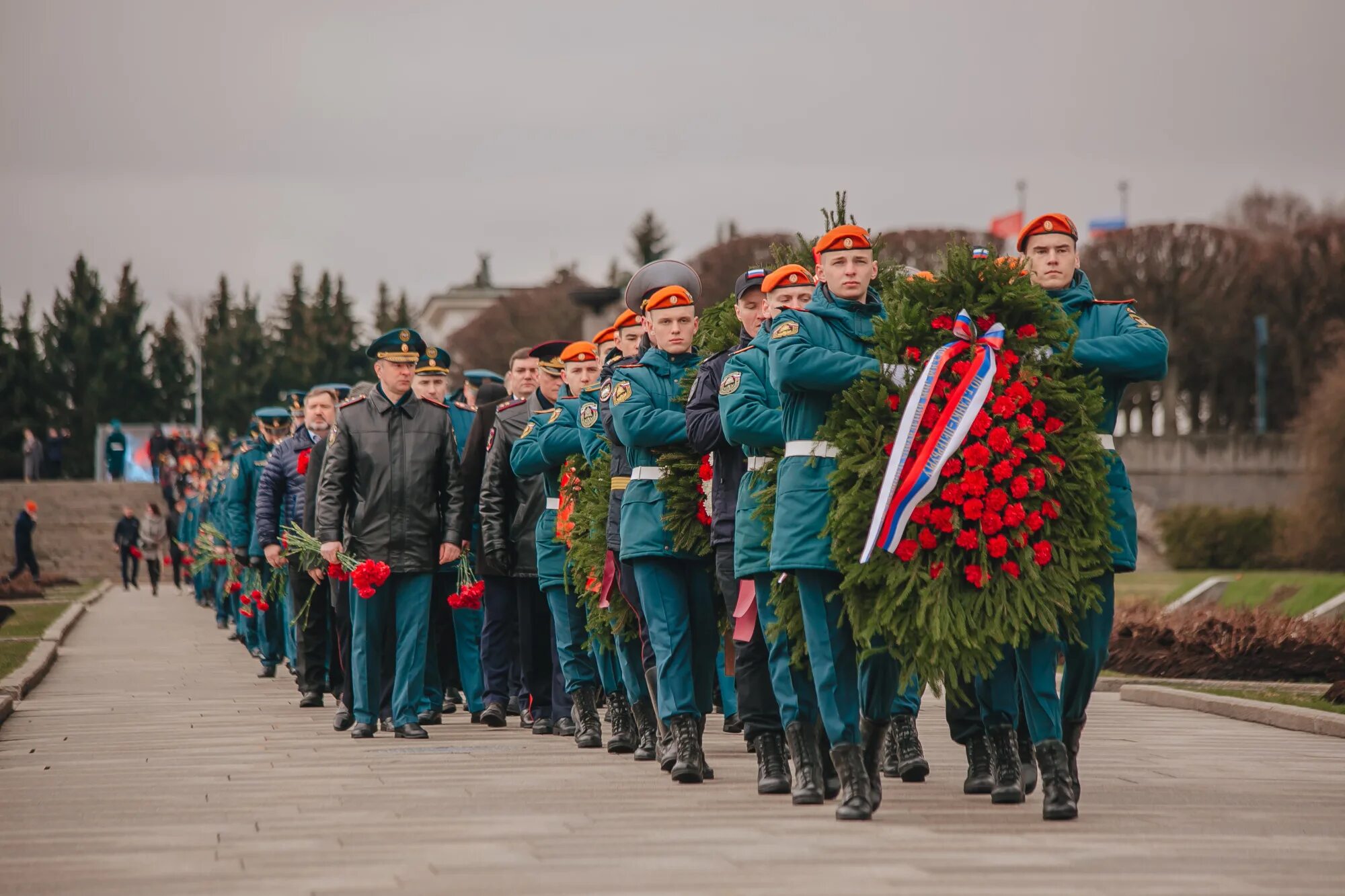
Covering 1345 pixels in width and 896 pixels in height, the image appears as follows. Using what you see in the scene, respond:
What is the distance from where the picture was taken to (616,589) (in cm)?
1136

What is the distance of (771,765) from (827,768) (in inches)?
9.8

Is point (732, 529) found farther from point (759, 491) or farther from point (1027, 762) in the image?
point (1027, 762)

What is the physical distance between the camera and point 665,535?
1038 centimetres

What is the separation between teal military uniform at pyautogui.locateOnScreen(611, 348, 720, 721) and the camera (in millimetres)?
10260

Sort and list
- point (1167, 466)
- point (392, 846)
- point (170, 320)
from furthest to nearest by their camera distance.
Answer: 1. point (170, 320)
2. point (1167, 466)
3. point (392, 846)

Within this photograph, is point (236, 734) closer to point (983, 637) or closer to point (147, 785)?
point (147, 785)

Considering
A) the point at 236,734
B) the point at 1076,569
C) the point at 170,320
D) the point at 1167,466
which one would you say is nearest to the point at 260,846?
the point at 1076,569

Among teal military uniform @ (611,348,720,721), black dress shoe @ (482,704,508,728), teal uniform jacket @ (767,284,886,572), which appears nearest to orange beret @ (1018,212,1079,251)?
teal uniform jacket @ (767,284,886,572)

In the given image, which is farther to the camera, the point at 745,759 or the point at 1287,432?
the point at 1287,432

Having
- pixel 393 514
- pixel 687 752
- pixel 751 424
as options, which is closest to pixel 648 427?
pixel 751 424

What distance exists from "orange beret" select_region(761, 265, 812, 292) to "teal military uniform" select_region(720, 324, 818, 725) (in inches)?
13.3

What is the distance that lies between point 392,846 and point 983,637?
238cm

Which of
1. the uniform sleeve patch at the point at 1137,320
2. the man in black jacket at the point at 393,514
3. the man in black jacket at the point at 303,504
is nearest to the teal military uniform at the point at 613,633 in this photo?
the man in black jacket at the point at 393,514

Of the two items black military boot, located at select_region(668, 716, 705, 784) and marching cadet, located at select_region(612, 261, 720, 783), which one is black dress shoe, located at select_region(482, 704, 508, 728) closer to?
marching cadet, located at select_region(612, 261, 720, 783)
